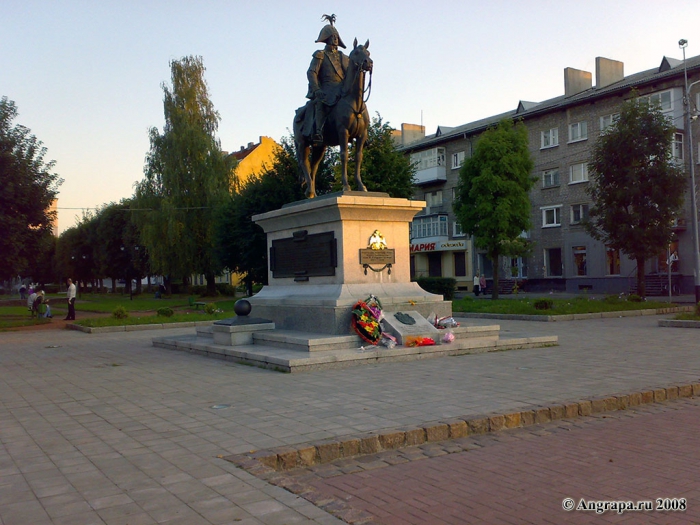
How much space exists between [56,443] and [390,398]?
150 inches

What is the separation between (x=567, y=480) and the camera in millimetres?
5242

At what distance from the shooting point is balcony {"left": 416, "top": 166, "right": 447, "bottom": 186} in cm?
5538

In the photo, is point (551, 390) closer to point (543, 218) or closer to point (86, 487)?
point (86, 487)

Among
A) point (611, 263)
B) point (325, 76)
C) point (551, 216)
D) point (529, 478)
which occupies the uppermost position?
point (325, 76)

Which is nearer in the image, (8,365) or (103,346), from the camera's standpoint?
(8,365)

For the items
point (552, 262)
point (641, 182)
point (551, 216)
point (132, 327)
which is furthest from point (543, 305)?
point (551, 216)

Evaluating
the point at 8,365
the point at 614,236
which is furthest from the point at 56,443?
the point at 614,236

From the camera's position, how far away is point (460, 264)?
184 ft

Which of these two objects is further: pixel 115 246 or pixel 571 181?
pixel 115 246

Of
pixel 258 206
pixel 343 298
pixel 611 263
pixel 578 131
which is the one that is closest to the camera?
pixel 343 298

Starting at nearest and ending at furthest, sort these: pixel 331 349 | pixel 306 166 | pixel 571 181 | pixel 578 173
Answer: pixel 331 349 < pixel 306 166 < pixel 578 173 < pixel 571 181

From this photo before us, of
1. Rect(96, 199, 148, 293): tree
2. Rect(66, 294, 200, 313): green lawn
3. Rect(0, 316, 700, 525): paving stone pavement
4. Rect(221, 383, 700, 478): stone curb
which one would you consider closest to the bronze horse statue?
Rect(0, 316, 700, 525): paving stone pavement

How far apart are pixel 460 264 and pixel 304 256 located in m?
43.0

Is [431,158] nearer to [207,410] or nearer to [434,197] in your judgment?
[434,197]
